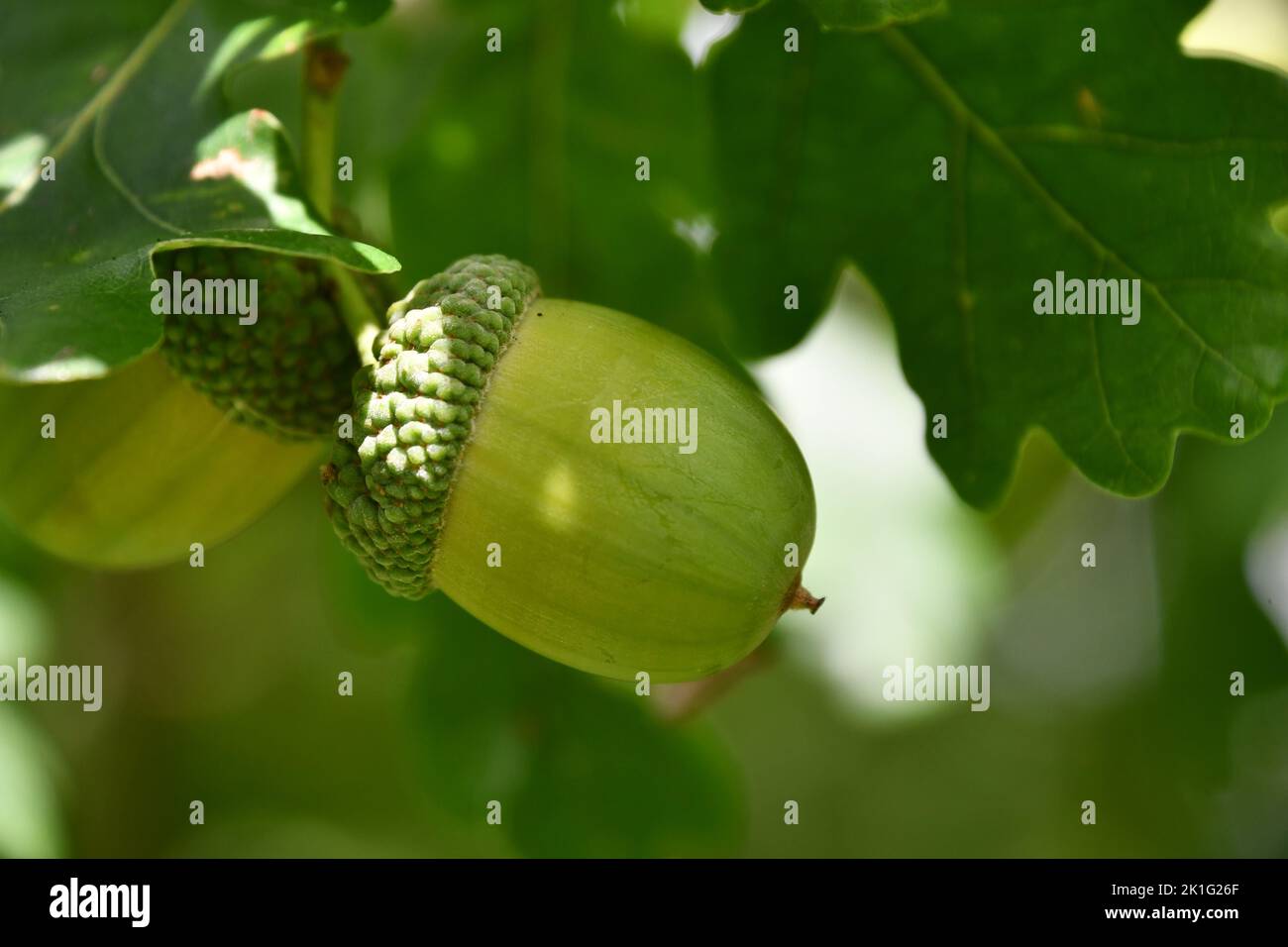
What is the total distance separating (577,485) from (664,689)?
1.08 meters

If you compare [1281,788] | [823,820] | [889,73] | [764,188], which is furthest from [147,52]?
[823,820]

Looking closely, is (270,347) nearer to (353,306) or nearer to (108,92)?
(353,306)

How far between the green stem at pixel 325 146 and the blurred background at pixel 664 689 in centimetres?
65

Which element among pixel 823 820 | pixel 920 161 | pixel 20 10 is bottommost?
pixel 823 820

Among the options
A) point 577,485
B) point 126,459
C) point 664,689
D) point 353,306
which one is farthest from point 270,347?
point 664,689

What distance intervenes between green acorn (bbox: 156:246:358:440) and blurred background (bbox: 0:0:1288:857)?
75cm

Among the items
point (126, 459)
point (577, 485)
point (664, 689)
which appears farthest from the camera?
point (664, 689)

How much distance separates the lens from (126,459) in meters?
1.52

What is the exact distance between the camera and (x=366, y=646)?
2.59 m

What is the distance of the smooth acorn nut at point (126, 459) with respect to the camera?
59.7 inches

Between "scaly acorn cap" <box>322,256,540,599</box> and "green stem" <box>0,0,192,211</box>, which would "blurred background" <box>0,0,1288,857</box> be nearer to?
"green stem" <box>0,0,192,211</box>

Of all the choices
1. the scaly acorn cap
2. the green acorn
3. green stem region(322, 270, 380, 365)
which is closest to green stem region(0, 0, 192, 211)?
the green acorn

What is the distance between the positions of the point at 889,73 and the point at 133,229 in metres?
1.01

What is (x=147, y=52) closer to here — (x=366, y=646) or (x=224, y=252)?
(x=224, y=252)
